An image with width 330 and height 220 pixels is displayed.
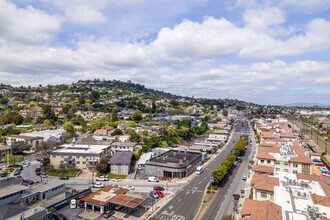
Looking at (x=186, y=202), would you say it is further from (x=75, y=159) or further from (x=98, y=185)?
(x=75, y=159)

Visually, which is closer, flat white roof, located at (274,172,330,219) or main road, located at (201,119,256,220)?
flat white roof, located at (274,172,330,219)

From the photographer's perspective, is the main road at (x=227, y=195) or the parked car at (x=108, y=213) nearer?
the parked car at (x=108, y=213)

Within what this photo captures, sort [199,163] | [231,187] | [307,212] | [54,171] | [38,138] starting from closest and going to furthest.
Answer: [307,212] → [231,187] → [54,171] → [199,163] → [38,138]

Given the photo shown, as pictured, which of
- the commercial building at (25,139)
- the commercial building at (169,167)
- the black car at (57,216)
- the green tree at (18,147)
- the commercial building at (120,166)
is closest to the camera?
the black car at (57,216)

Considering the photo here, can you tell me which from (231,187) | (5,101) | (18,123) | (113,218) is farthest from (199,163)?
(5,101)

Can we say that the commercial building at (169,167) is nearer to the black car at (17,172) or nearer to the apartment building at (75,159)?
the apartment building at (75,159)

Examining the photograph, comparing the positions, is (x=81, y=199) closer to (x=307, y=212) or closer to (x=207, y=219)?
(x=207, y=219)

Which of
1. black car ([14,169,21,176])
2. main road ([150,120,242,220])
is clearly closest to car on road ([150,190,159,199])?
main road ([150,120,242,220])

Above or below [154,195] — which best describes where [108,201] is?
above

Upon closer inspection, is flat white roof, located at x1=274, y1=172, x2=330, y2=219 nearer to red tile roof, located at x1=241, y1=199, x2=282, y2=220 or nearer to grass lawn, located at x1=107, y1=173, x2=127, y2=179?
red tile roof, located at x1=241, y1=199, x2=282, y2=220

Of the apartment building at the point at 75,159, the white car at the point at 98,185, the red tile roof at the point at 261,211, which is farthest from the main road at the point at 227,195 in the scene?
the apartment building at the point at 75,159

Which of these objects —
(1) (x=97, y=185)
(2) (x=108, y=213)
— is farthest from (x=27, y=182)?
(2) (x=108, y=213)
